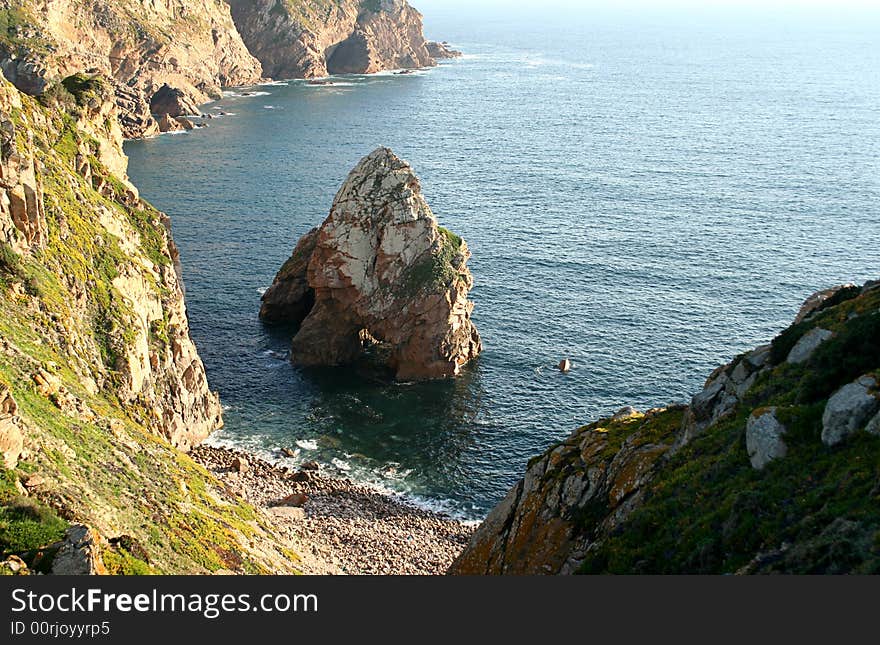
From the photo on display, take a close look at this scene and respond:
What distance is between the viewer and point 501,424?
81.0m

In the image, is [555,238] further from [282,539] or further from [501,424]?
[282,539]

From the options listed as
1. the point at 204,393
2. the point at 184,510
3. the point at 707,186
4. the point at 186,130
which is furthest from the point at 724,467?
the point at 186,130

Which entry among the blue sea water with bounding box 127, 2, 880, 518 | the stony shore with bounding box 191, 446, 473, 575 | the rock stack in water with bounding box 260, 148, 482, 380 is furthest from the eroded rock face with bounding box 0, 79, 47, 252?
the rock stack in water with bounding box 260, 148, 482, 380

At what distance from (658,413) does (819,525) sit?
722 inches

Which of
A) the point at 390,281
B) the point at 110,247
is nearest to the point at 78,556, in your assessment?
the point at 110,247

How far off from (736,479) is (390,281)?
208 ft

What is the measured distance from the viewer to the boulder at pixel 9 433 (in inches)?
1380

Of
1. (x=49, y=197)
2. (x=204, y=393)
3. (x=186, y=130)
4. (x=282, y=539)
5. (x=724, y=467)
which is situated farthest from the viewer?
(x=186, y=130)

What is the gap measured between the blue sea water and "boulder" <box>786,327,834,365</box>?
3635 cm

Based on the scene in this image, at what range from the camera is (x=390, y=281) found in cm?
9125

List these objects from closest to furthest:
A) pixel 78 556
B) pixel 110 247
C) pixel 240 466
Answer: pixel 78 556
pixel 110 247
pixel 240 466

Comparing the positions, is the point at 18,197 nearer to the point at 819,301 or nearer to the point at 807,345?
the point at 807,345

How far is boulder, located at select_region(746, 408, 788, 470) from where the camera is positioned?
3073 cm

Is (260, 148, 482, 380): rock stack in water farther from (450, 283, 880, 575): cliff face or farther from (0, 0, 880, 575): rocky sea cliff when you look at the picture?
(450, 283, 880, 575): cliff face
